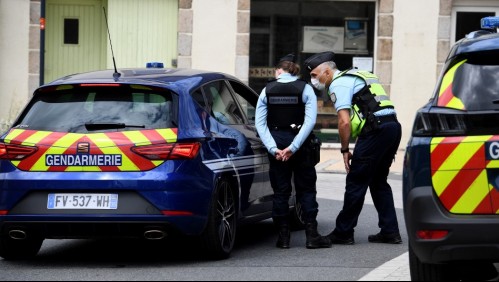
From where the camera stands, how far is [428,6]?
2281 centimetres

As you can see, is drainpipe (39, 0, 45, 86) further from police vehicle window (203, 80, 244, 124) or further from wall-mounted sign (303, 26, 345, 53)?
police vehicle window (203, 80, 244, 124)

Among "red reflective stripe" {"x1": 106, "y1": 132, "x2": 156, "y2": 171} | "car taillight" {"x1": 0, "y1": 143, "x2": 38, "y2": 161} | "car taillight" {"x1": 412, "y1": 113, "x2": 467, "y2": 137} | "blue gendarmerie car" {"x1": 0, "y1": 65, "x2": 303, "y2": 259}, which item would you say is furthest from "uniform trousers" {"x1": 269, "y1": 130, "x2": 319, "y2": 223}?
"car taillight" {"x1": 412, "y1": 113, "x2": 467, "y2": 137}

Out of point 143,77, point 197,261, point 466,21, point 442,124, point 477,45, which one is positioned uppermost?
point 466,21

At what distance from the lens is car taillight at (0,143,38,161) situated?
8.80 m

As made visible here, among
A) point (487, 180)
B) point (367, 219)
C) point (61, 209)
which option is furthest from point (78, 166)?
point (367, 219)

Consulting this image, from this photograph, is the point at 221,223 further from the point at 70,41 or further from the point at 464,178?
the point at 70,41

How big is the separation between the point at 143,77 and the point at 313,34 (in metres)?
13.8

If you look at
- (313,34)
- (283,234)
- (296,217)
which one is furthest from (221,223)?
(313,34)

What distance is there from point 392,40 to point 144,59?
4.64m

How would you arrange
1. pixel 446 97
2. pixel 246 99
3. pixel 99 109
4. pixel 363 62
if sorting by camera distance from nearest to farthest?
pixel 446 97, pixel 99 109, pixel 246 99, pixel 363 62

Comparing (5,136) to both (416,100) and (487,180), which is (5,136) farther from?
(416,100)

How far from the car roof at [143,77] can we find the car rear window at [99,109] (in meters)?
0.07

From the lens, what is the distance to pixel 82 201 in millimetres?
8641

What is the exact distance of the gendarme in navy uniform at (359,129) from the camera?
33.4 feet
